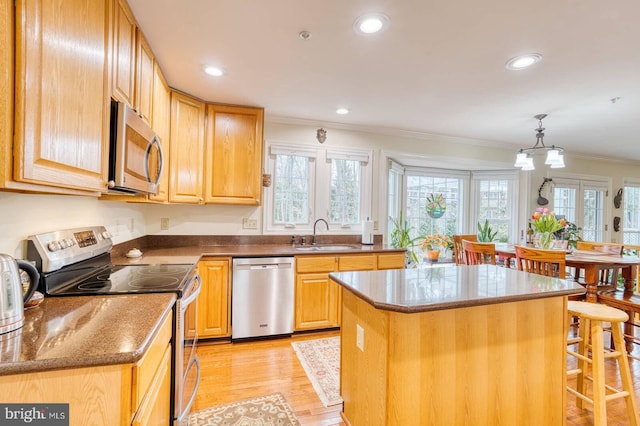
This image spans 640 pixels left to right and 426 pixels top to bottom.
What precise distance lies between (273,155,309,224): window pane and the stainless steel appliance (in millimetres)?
1649

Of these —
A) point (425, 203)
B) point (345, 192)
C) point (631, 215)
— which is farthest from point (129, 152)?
point (631, 215)

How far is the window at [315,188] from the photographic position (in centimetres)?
345

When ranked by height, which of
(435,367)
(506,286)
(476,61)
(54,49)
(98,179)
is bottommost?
(435,367)

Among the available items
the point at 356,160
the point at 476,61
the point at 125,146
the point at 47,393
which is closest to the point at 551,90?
the point at 476,61

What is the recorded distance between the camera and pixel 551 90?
8.30 ft

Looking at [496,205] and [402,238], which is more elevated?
[496,205]

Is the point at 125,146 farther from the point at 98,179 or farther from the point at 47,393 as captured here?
the point at 47,393

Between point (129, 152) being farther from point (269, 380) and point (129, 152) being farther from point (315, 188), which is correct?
point (315, 188)

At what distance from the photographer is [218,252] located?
9.14 ft

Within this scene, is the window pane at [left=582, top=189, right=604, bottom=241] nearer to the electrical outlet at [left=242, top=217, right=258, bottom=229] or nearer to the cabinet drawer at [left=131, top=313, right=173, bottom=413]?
the electrical outlet at [left=242, top=217, right=258, bottom=229]

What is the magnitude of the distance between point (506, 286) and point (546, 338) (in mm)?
376

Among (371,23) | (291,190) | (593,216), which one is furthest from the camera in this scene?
(593,216)

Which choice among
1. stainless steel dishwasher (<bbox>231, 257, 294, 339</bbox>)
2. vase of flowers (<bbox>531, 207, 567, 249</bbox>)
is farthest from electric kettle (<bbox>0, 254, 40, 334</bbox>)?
vase of flowers (<bbox>531, 207, 567, 249</bbox>)

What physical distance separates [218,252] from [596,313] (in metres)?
2.78
